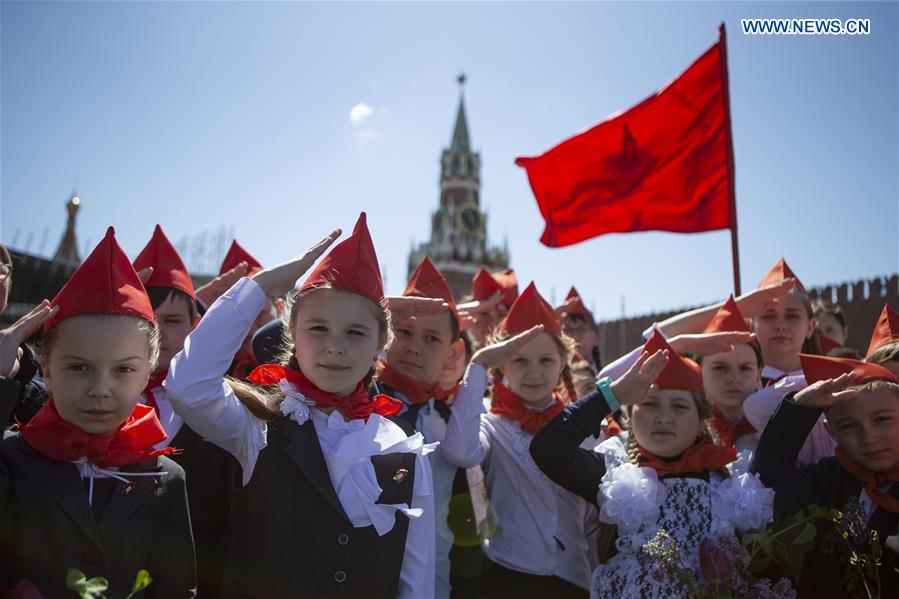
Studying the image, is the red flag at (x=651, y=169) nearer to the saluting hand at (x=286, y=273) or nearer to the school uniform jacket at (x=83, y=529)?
the saluting hand at (x=286, y=273)

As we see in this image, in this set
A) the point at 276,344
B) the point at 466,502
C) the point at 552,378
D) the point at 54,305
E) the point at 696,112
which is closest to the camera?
the point at 54,305

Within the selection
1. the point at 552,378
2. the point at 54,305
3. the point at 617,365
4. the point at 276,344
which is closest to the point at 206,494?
the point at 276,344

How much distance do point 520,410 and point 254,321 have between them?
132cm

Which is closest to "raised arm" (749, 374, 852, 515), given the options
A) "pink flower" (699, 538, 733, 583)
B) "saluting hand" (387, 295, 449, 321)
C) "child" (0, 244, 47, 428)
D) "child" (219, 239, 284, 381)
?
"pink flower" (699, 538, 733, 583)

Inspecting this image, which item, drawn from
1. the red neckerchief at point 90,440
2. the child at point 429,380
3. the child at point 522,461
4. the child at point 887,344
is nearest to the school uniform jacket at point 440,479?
the child at point 429,380

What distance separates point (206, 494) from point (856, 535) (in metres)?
2.14

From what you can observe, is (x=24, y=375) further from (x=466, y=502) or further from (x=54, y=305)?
(x=466, y=502)

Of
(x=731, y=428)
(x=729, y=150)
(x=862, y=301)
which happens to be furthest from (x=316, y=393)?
(x=862, y=301)

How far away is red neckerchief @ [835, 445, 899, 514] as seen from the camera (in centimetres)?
218

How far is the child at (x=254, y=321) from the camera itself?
296 centimetres

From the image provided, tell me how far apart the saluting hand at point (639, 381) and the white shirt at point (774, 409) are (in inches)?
19.5

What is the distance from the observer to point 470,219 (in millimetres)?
60625

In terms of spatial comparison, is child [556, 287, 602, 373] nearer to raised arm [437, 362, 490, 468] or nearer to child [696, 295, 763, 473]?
child [696, 295, 763, 473]

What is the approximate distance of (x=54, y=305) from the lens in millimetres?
1709
